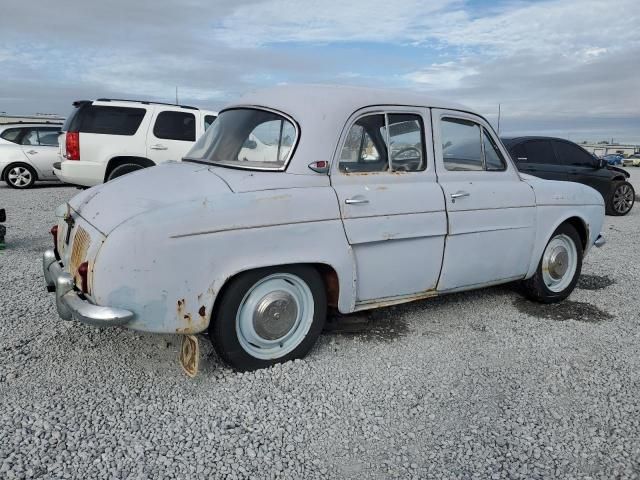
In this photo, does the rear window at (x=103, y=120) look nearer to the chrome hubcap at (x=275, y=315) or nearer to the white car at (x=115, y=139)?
the white car at (x=115, y=139)

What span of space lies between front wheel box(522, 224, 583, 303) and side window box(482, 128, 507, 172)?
871 mm

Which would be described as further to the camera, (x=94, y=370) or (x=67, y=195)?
(x=67, y=195)

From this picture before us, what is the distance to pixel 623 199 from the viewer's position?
11.0 meters

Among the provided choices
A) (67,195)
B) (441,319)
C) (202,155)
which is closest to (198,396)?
(202,155)

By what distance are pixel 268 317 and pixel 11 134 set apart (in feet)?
40.3

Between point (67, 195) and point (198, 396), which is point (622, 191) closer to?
point (198, 396)

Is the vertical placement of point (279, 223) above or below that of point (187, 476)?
above

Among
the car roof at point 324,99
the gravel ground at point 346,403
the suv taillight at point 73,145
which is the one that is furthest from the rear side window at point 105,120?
the car roof at point 324,99

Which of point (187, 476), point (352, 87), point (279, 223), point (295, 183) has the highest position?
point (352, 87)

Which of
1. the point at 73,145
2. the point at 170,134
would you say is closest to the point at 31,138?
the point at 73,145

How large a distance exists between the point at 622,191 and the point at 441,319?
8392 millimetres

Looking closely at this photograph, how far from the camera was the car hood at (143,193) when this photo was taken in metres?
3.03

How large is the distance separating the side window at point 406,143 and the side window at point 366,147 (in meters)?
0.08

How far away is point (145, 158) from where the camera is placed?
372 inches
